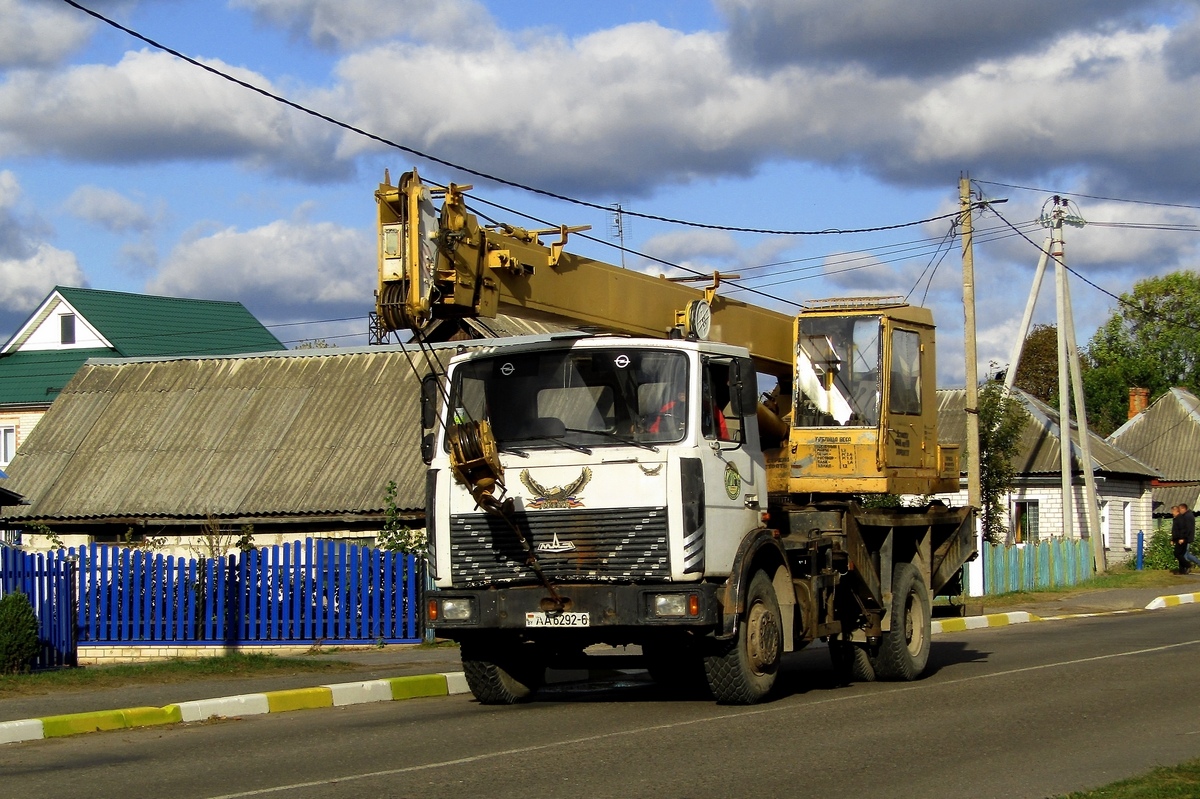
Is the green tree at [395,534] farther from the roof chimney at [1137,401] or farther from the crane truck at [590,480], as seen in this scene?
the roof chimney at [1137,401]

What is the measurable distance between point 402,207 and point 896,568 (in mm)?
6913

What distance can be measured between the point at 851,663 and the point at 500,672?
390 centimetres

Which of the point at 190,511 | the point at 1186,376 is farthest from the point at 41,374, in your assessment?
the point at 1186,376

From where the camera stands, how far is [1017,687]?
12.8 m

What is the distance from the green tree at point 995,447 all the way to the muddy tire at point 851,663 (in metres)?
20.8

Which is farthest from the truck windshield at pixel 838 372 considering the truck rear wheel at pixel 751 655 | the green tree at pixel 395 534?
the green tree at pixel 395 534

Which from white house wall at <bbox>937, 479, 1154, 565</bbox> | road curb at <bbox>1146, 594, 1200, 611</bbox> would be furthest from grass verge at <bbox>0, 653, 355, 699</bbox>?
white house wall at <bbox>937, 479, 1154, 565</bbox>

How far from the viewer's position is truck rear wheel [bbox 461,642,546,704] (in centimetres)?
1223

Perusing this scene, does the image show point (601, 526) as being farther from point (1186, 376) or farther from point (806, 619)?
point (1186, 376)

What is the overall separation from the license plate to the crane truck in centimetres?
2

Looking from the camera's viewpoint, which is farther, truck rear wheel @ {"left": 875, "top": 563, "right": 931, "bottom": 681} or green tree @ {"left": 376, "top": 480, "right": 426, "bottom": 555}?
green tree @ {"left": 376, "top": 480, "right": 426, "bottom": 555}

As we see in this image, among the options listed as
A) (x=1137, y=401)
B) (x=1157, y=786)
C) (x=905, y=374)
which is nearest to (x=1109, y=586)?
(x=905, y=374)

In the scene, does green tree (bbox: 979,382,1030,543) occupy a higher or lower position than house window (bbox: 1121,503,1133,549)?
higher

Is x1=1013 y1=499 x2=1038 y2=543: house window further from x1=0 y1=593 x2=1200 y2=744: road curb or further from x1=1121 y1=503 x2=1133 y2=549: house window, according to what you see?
x1=0 y1=593 x2=1200 y2=744: road curb
